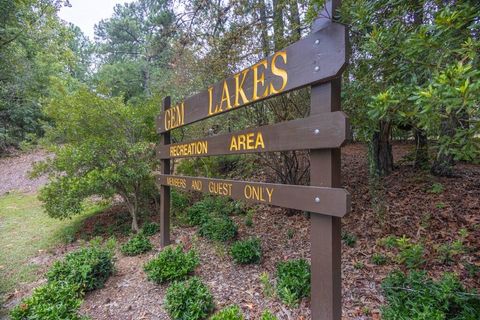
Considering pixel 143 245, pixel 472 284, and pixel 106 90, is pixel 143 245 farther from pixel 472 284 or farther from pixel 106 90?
pixel 472 284

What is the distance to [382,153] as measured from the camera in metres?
5.00

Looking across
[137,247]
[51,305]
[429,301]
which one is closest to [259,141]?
[429,301]

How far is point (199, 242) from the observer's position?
4027mm

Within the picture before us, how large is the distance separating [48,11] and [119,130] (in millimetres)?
9474

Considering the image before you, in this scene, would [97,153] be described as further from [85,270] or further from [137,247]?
[85,270]

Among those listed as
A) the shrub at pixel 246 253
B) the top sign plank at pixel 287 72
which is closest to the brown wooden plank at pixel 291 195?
the top sign plank at pixel 287 72

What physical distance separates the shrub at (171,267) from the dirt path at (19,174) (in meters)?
7.15

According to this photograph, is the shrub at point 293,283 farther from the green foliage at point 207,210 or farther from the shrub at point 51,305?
the green foliage at point 207,210

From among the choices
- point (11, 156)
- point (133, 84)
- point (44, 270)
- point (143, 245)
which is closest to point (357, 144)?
point (143, 245)

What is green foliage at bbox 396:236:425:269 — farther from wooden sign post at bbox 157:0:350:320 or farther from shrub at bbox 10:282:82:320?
shrub at bbox 10:282:82:320

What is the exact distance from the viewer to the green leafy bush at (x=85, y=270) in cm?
300

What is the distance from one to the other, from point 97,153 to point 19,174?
9.31 m

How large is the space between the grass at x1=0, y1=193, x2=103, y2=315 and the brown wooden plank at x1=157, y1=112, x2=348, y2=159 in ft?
10.2

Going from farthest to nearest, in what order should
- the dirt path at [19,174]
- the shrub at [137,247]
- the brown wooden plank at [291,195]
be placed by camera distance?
the dirt path at [19,174] → the shrub at [137,247] → the brown wooden plank at [291,195]
